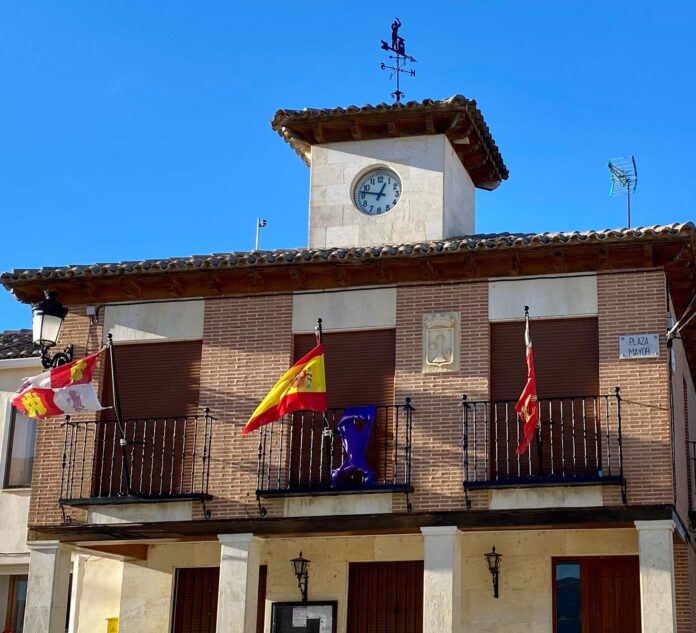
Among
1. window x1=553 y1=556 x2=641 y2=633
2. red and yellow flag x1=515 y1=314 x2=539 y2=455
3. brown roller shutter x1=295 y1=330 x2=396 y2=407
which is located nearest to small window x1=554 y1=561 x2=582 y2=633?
window x1=553 y1=556 x2=641 y2=633

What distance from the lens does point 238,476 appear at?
1928cm

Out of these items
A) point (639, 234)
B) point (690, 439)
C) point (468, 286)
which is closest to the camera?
point (639, 234)

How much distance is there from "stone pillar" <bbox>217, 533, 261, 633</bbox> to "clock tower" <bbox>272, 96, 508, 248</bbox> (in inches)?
213

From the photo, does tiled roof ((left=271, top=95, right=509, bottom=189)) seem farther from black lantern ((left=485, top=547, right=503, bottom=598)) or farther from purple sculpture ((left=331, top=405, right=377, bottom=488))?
black lantern ((left=485, top=547, right=503, bottom=598))

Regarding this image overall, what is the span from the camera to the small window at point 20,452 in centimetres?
2281

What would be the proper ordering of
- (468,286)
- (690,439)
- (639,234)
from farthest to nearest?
(690,439) < (468,286) < (639,234)

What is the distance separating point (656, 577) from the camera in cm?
1703

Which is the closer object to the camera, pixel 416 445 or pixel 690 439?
pixel 416 445

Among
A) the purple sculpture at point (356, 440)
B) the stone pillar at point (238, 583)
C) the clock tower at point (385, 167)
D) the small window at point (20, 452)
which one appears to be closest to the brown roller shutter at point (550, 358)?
the purple sculpture at point (356, 440)

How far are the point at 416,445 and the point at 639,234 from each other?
158 inches

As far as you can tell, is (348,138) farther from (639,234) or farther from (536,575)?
(536,575)

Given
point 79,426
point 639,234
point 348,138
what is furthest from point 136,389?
point 639,234

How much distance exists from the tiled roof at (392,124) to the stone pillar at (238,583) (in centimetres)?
702

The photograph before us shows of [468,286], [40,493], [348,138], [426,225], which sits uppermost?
[348,138]
